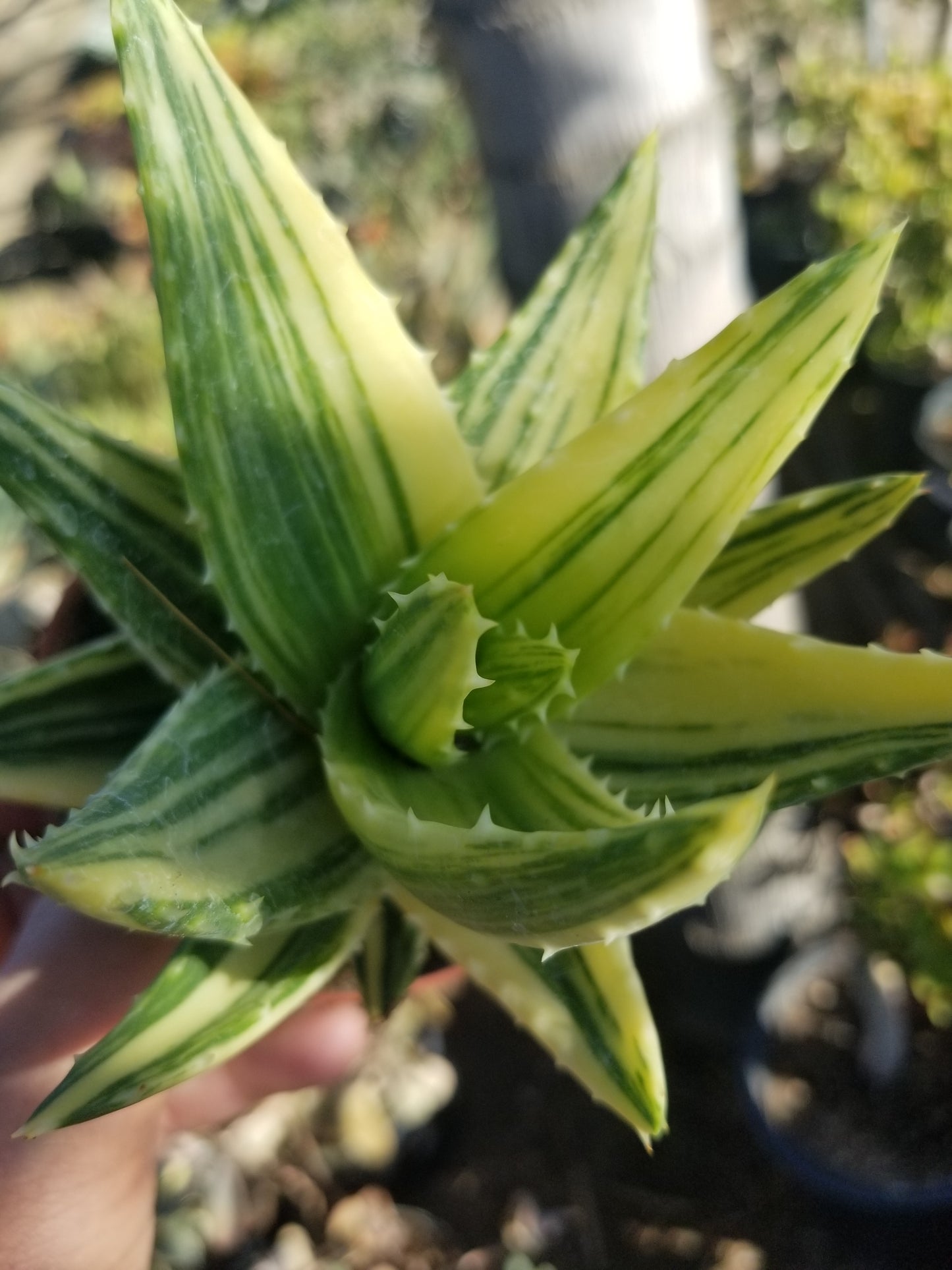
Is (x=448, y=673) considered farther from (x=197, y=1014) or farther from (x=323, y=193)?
(x=323, y=193)

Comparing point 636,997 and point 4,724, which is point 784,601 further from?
point 4,724

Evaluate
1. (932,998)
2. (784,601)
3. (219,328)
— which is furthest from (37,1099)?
(932,998)

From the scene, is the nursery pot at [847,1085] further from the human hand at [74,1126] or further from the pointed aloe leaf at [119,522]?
the pointed aloe leaf at [119,522]

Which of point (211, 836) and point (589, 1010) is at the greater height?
point (211, 836)

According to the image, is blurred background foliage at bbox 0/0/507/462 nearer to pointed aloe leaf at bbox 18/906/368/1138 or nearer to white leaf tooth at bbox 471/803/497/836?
pointed aloe leaf at bbox 18/906/368/1138

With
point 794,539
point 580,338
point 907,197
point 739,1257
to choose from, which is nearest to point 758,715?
point 794,539

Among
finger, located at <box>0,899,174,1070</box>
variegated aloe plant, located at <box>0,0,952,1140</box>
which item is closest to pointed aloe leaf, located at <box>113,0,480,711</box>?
variegated aloe plant, located at <box>0,0,952,1140</box>
